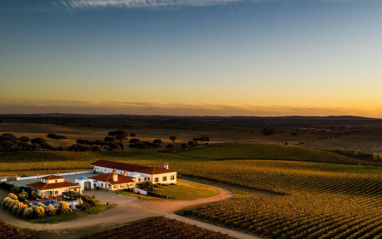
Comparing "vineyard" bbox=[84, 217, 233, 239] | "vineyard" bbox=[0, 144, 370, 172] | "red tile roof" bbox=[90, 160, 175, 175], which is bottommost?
"vineyard" bbox=[0, 144, 370, 172]

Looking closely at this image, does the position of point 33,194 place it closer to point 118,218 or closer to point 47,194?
point 47,194

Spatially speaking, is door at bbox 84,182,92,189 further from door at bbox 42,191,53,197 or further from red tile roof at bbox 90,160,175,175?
red tile roof at bbox 90,160,175,175

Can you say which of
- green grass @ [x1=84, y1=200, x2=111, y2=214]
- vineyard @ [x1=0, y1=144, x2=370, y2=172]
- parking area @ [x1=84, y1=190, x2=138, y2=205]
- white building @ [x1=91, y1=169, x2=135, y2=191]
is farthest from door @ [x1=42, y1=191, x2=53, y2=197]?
vineyard @ [x1=0, y1=144, x2=370, y2=172]

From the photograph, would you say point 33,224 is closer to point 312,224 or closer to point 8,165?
point 312,224

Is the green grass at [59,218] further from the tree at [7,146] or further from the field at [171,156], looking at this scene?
the tree at [7,146]

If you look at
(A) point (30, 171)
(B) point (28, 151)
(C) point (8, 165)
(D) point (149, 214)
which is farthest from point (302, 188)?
(B) point (28, 151)
